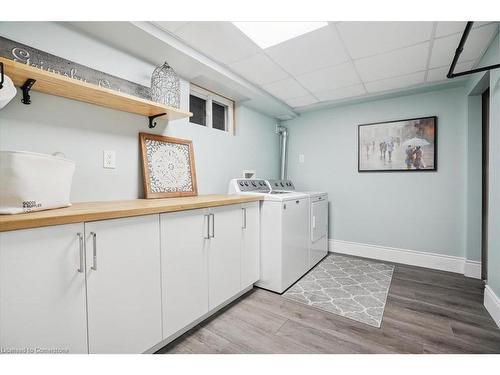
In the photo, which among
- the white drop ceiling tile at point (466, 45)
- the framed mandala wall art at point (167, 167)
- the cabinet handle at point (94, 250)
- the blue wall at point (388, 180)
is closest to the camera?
the cabinet handle at point (94, 250)

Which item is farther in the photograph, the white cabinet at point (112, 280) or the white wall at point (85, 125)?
the white wall at point (85, 125)

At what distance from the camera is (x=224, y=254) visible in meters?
1.79

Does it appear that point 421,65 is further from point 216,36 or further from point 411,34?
point 216,36

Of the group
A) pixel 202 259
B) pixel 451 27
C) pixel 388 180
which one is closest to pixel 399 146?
pixel 388 180

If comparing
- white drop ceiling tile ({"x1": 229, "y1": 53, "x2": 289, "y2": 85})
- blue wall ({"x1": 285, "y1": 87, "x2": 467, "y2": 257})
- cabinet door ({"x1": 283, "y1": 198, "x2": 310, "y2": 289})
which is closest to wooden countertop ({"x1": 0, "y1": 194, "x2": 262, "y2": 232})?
cabinet door ({"x1": 283, "y1": 198, "x2": 310, "y2": 289})

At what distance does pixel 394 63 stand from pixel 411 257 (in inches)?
91.3

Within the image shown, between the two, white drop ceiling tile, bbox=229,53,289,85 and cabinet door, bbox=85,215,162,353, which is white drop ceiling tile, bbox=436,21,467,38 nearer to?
white drop ceiling tile, bbox=229,53,289,85

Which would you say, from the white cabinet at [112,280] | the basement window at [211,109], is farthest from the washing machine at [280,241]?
the basement window at [211,109]

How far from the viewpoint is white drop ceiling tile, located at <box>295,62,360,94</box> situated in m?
2.29

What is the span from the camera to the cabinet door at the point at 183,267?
53.8 inches

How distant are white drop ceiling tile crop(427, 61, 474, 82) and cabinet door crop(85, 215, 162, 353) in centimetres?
294

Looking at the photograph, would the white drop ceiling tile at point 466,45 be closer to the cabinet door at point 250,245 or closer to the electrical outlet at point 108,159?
the cabinet door at point 250,245

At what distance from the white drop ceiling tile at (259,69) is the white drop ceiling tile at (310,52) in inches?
2.9
